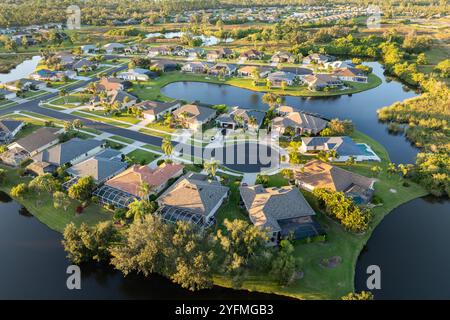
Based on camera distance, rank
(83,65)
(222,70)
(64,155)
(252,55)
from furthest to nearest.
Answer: (252,55) < (83,65) < (222,70) < (64,155)

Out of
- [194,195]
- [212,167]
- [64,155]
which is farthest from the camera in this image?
[64,155]

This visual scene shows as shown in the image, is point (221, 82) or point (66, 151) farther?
point (221, 82)

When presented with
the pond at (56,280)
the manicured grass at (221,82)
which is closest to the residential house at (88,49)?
the manicured grass at (221,82)

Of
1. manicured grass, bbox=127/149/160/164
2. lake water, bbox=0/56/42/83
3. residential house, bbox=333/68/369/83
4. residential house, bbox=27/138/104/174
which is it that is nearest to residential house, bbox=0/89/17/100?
lake water, bbox=0/56/42/83

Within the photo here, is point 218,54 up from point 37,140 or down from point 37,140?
up

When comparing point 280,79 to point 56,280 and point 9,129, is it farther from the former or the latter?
point 56,280

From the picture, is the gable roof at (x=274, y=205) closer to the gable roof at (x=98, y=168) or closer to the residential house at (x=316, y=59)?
the gable roof at (x=98, y=168)

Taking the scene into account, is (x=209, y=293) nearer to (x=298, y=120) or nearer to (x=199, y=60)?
(x=298, y=120)

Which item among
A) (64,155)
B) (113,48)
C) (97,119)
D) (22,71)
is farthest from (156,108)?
(113,48)
